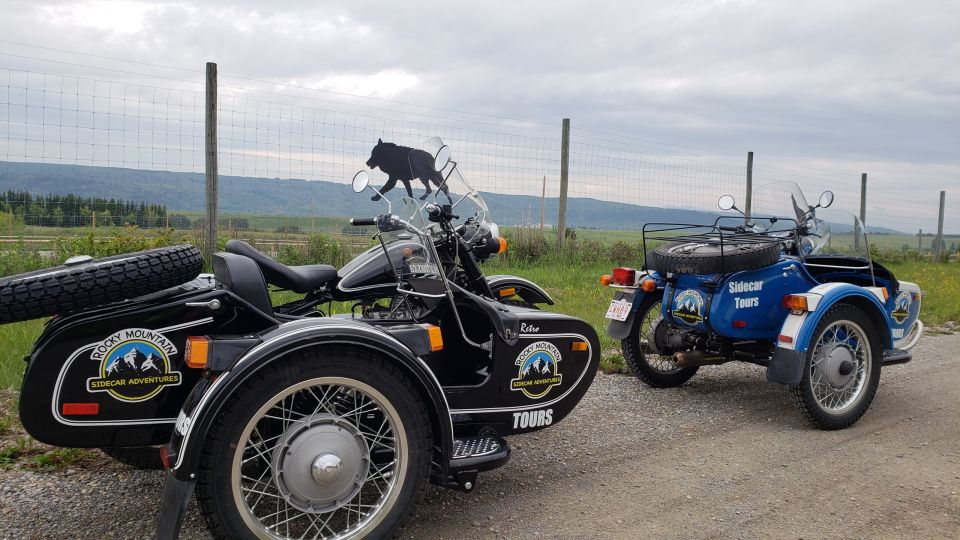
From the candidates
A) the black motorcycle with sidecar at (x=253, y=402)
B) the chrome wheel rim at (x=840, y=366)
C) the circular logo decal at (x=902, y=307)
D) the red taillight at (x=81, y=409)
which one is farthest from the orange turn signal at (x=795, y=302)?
the red taillight at (x=81, y=409)

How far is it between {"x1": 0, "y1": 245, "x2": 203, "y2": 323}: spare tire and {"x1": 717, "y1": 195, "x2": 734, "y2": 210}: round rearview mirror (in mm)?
4391

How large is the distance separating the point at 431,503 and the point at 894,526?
2.08 meters

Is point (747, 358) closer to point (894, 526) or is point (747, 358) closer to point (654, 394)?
point (654, 394)

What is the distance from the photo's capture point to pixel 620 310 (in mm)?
5500

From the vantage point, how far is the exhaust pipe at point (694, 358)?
5.15 m

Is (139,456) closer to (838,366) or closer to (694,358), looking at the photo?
(694,358)

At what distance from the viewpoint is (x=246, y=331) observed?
307 centimetres

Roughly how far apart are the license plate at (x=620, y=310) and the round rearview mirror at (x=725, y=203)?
4.08 ft

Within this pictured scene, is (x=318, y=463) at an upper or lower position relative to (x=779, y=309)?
lower

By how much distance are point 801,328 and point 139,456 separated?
3797 millimetres

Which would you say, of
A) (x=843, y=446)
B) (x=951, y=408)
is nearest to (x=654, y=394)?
(x=843, y=446)

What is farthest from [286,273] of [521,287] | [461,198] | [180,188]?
[180,188]

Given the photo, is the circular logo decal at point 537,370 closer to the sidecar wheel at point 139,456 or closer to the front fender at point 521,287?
the front fender at point 521,287

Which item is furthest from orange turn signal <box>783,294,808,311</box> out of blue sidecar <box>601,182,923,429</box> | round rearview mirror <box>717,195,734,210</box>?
round rearview mirror <box>717,195,734,210</box>
